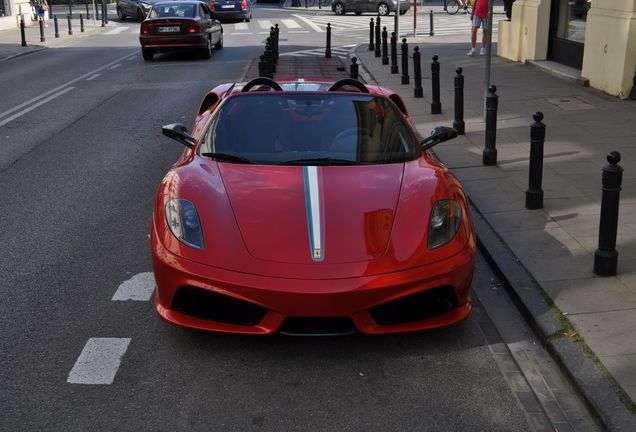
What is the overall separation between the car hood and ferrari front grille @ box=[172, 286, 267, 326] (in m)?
0.29

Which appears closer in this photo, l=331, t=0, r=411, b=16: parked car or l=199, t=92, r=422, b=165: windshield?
l=199, t=92, r=422, b=165: windshield

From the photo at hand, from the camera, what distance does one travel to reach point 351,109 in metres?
6.16

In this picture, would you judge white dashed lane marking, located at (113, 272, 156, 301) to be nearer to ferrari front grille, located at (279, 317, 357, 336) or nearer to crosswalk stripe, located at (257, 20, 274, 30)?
ferrari front grille, located at (279, 317, 357, 336)

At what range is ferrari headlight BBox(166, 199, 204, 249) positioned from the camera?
4738 mm

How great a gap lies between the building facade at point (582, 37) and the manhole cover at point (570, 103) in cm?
70

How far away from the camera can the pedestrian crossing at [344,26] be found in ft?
104

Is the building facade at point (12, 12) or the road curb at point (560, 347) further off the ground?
the building facade at point (12, 12)

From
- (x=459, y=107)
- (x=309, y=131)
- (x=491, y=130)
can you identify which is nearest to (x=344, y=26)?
(x=459, y=107)

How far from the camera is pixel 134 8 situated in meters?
41.8

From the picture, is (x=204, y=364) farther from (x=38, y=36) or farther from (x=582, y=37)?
(x=38, y=36)

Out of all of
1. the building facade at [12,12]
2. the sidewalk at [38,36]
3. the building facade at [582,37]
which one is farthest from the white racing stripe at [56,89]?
the building facade at [12,12]

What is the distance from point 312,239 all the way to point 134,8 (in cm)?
3982

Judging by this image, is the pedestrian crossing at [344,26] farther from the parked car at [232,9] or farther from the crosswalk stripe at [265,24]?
the parked car at [232,9]

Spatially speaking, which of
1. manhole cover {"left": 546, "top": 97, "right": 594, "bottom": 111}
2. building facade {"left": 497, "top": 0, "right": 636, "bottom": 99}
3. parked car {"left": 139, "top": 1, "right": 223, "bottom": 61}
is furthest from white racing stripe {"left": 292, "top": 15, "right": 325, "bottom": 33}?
manhole cover {"left": 546, "top": 97, "right": 594, "bottom": 111}
